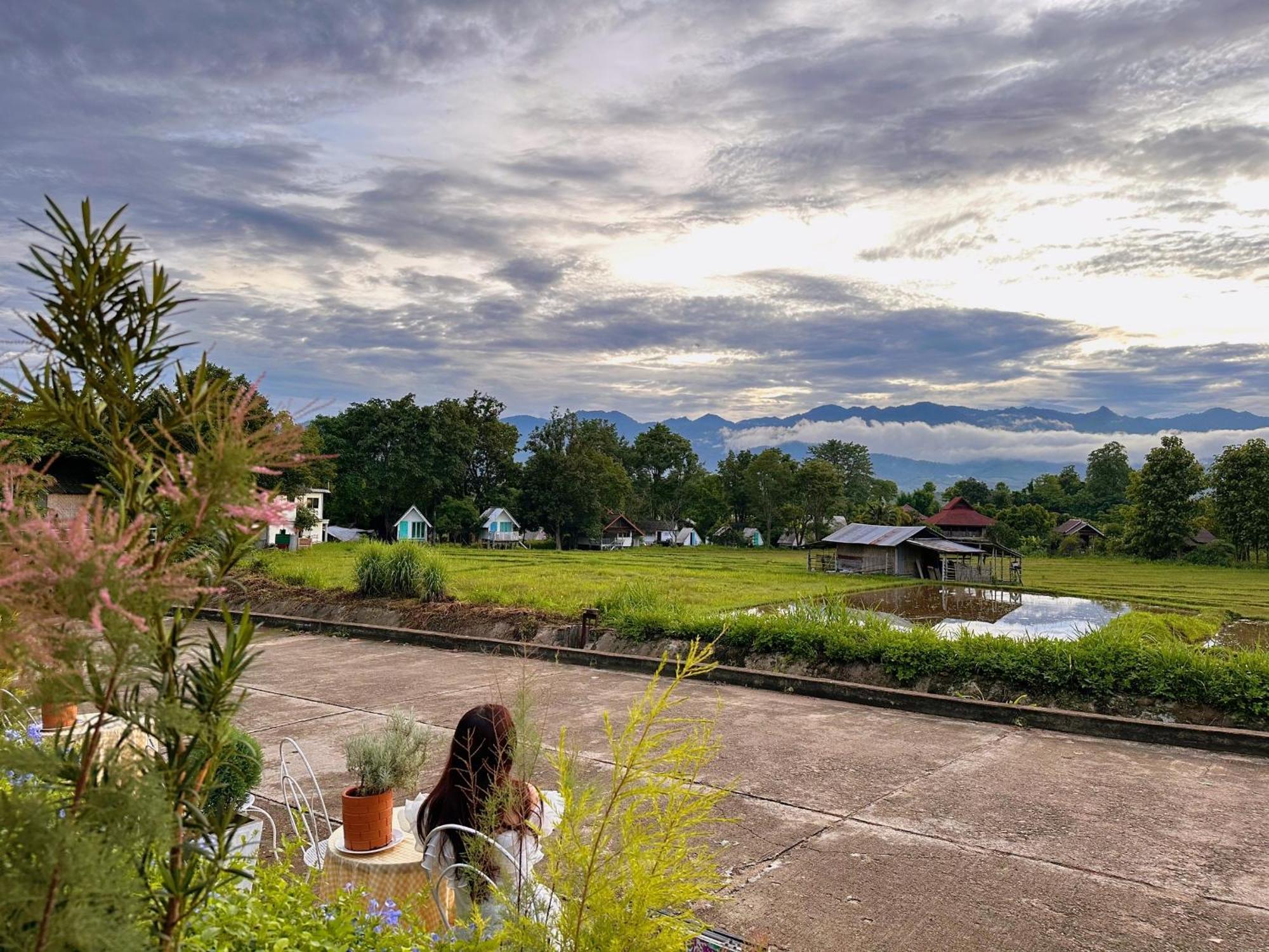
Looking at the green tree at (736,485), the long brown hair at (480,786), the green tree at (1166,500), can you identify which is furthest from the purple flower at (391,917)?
the green tree at (736,485)

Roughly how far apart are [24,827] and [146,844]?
19 cm

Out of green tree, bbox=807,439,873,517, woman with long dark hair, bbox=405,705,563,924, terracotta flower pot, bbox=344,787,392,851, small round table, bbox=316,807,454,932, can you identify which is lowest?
small round table, bbox=316,807,454,932

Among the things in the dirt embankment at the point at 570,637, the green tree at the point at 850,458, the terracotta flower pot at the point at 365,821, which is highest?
the green tree at the point at 850,458

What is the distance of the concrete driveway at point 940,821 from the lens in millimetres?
3832

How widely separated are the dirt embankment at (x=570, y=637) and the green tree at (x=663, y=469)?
68550 millimetres

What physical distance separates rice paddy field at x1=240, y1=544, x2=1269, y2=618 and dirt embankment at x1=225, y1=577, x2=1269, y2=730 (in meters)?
0.69

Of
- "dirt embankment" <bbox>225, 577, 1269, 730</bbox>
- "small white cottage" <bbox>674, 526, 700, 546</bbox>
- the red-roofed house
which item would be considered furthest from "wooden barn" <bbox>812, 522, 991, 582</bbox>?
"small white cottage" <bbox>674, 526, 700, 546</bbox>

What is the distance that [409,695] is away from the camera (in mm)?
8516

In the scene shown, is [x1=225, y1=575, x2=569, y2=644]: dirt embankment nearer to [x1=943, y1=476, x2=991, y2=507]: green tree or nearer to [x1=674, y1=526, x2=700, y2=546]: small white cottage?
[x1=674, y1=526, x2=700, y2=546]: small white cottage

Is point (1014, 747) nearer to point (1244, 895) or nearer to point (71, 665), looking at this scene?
point (1244, 895)

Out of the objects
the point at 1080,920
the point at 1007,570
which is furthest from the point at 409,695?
the point at 1007,570

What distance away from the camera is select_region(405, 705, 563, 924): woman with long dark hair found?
2.70m

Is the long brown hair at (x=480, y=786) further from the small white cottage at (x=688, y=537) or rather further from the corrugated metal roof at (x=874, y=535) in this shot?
the small white cottage at (x=688, y=537)

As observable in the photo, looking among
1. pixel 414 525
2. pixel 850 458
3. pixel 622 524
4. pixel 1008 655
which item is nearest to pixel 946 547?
pixel 1008 655
